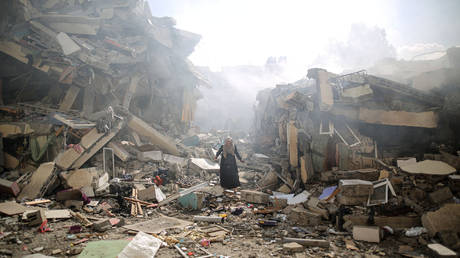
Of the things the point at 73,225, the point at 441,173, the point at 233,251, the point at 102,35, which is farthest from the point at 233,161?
the point at 102,35

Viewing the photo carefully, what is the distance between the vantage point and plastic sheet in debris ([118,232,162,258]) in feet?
10.8

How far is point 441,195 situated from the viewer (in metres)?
4.30

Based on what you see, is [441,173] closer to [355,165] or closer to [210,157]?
[355,165]

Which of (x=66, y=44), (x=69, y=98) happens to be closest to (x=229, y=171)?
(x=69, y=98)

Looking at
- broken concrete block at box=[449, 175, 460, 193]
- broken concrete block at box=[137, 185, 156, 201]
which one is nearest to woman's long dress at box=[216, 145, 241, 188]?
broken concrete block at box=[137, 185, 156, 201]

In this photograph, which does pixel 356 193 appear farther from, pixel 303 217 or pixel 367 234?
pixel 303 217

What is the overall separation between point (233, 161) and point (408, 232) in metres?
3.98

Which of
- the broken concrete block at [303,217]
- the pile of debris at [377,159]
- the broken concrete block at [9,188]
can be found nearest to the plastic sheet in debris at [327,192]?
the pile of debris at [377,159]

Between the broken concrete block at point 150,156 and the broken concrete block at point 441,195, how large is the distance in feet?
24.6

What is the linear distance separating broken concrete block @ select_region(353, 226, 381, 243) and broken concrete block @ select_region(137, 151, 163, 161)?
21.9 feet

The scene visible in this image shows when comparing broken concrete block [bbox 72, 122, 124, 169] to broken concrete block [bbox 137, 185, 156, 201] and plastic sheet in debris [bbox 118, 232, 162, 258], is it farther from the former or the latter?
plastic sheet in debris [bbox 118, 232, 162, 258]

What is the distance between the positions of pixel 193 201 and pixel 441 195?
464cm

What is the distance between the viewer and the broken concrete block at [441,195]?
4.26 meters

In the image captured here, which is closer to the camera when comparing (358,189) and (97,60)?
(358,189)
